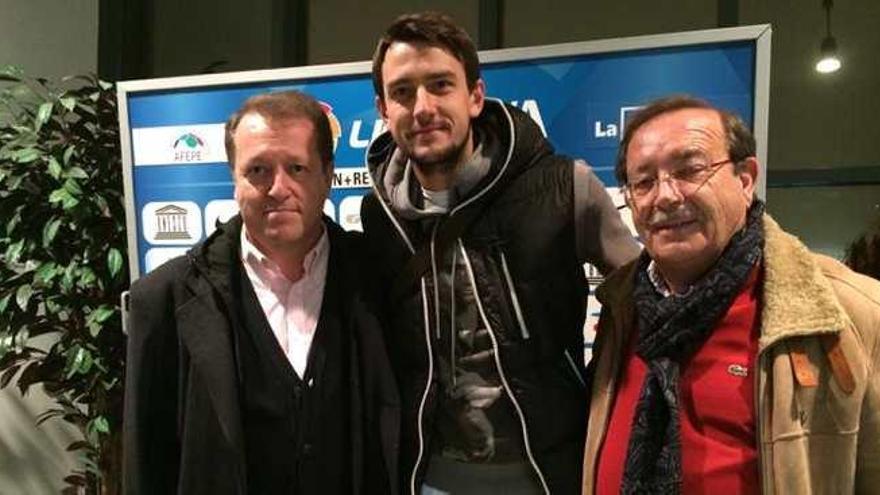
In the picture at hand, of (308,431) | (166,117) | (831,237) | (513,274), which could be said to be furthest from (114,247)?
(831,237)

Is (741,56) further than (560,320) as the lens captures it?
Yes

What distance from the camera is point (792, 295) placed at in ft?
4.00

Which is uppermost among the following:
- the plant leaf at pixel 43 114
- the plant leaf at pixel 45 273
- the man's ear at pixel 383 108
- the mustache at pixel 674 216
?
the plant leaf at pixel 43 114

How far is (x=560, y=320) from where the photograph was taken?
1.54 meters

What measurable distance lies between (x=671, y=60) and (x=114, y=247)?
2176mm

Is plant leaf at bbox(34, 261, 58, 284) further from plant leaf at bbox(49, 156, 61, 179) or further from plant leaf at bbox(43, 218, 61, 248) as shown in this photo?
plant leaf at bbox(49, 156, 61, 179)

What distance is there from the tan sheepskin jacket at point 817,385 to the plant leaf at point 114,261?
2.39 metres

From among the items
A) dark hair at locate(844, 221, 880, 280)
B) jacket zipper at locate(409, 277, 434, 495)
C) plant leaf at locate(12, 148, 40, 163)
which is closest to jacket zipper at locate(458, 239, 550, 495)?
jacket zipper at locate(409, 277, 434, 495)

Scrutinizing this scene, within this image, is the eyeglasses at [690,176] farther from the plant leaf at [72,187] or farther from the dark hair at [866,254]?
the plant leaf at [72,187]

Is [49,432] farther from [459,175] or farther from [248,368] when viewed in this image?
[459,175]

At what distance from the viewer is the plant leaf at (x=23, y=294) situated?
288 cm

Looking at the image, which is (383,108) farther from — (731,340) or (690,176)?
(731,340)

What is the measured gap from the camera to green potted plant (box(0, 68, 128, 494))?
112 inches

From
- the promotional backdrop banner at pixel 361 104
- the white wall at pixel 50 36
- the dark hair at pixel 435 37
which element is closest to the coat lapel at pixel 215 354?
the dark hair at pixel 435 37
